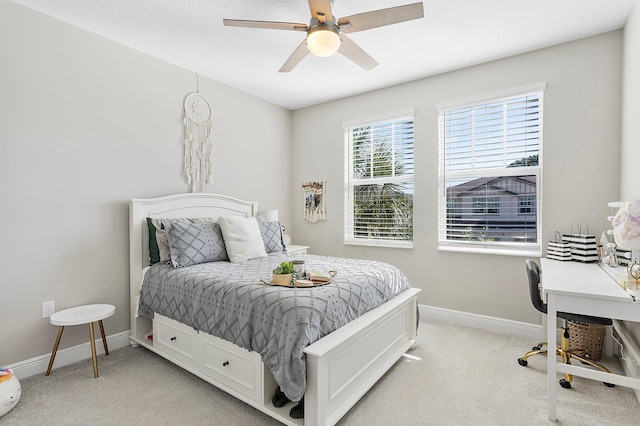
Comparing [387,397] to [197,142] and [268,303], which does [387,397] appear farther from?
[197,142]

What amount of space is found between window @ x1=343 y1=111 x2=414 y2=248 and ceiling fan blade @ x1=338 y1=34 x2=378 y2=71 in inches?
51.5

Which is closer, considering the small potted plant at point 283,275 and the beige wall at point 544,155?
the small potted plant at point 283,275

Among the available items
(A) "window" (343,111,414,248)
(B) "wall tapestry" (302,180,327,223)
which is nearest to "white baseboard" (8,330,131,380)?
(B) "wall tapestry" (302,180,327,223)

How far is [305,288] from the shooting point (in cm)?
195

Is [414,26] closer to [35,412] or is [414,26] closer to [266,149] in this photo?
[266,149]

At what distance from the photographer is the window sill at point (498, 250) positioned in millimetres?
3008

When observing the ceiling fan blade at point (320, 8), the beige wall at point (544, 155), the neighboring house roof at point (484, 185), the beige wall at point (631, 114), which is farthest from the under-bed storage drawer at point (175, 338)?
the beige wall at point (631, 114)

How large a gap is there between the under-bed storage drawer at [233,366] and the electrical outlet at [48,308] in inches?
50.2

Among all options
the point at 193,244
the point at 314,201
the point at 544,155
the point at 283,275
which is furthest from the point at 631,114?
the point at 193,244

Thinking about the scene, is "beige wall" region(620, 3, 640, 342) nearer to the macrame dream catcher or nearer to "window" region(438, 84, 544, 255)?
"window" region(438, 84, 544, 255)

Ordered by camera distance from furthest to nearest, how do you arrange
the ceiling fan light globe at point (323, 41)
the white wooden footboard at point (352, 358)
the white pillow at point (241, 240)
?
the white pillow at point (241, 240), the ceiling fan light globe at point (323, 41), the white wooden footboard at point (352, 358)

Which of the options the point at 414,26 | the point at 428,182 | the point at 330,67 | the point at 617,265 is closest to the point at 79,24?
the point at 330,67

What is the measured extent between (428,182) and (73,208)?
3279mm

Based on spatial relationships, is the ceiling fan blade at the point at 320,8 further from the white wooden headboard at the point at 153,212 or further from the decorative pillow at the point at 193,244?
the white wooden headboard at the point at 153,212
